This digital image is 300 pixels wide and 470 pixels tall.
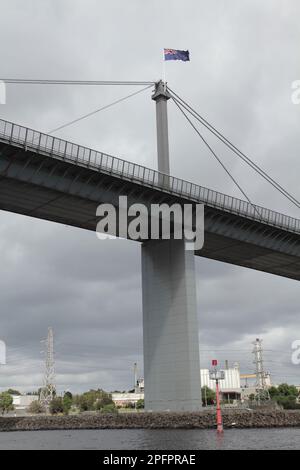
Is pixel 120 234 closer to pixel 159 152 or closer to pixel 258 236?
pixel 159 152

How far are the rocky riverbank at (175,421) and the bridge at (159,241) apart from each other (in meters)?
3.45

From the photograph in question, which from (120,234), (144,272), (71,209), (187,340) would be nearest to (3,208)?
(71,209)

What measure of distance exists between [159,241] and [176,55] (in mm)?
19045

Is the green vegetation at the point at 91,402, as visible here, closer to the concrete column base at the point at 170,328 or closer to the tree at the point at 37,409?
the tree at the point at 37,409

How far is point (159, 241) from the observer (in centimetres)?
6106

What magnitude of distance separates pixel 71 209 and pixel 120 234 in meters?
7.48

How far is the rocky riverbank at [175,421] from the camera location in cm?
5122

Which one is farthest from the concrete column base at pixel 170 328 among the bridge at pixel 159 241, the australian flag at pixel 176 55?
the australian flag at pixel 176 55

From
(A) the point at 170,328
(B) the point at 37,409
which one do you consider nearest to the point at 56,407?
(B) the point at 37,409

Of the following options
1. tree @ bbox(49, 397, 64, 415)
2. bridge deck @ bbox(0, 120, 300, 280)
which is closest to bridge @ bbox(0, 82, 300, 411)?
bridge deck @ bbox(0, 120, 300, 280)

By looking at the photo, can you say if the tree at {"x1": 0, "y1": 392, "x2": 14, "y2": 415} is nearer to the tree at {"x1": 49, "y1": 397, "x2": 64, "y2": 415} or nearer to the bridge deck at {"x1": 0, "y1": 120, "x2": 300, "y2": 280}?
the tree at {"x1": 49, "y1": 397, "x2": 64, "y2": 415}

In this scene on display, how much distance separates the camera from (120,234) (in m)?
59.5

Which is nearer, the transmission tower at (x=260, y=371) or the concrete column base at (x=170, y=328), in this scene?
the concrete column base at (x=170, y=328)

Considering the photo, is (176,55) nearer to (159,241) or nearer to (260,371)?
(159,241)
